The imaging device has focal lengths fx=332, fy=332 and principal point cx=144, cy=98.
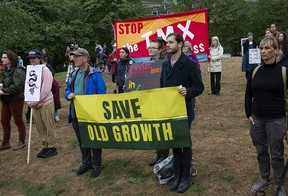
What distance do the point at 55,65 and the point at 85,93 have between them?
36740 mm

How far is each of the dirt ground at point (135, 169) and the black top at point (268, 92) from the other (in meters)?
1.15

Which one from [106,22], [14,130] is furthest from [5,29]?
[106,22]

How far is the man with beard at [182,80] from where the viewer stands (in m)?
4.35

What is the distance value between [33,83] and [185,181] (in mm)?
3472

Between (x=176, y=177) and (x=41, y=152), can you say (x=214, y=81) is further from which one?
(x=176, y=177)

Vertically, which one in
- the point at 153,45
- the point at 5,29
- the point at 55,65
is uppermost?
the point at 5,29

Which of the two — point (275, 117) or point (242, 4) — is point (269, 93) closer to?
point (275, 117)

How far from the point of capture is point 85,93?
5293 millimetres

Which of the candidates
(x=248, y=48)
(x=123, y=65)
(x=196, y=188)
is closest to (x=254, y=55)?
(x=248, y=48)

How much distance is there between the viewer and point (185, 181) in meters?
4.66

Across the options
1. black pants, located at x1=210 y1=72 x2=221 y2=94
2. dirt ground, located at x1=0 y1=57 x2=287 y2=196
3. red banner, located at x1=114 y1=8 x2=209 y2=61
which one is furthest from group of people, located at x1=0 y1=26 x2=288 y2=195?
black pants, located at x1=210 y1=72 x2=221 y2=94

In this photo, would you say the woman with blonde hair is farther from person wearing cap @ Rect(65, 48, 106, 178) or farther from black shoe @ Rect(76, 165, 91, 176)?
black shoe @ Rect(76, 165, 91, 176)

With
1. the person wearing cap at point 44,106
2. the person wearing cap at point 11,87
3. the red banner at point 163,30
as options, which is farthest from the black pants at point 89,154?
the red banner at point 163,30

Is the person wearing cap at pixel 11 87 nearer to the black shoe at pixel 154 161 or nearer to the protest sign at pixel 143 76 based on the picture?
the protest sign at pixel 143 76
